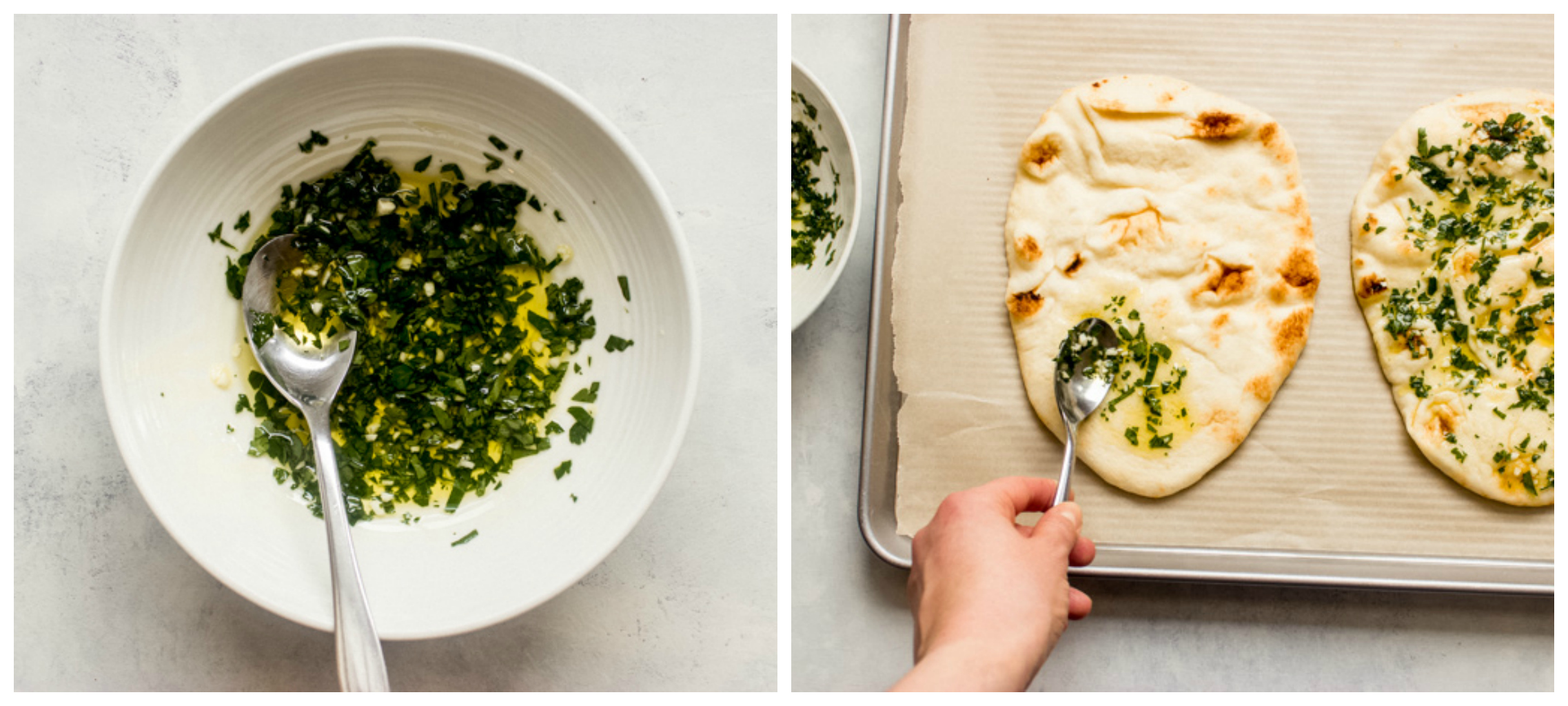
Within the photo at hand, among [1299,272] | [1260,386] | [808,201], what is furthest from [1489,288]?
[808,201]

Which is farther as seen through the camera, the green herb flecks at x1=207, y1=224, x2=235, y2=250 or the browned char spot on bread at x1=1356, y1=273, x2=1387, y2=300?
the browned char spot on bread at x1=1356, y1=273, x2=1387, y2=300

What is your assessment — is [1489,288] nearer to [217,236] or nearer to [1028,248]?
[1028,248]

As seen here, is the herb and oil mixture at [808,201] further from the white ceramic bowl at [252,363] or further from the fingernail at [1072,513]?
the fingernail at [1072,513]

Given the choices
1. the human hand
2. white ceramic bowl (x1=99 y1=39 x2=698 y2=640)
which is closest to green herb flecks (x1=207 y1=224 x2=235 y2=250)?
white ceramic bowl (x1=99 y1=39 x2=698 y2=640)

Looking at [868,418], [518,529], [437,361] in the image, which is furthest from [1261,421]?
[437,361]

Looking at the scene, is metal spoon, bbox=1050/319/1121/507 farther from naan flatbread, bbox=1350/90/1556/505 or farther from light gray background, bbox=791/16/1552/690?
naan flatbread, bbox=1350/90/1556/505

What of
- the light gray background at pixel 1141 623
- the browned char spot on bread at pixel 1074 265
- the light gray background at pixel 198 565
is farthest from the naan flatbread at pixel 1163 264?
the light gray background at pixel 198 565
